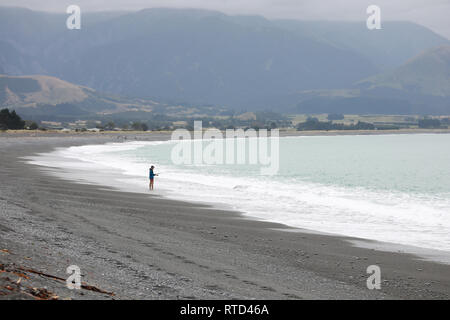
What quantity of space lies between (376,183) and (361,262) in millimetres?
32883

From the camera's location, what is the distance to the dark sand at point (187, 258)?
11117 mm

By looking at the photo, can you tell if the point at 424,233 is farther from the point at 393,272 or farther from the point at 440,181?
the point at 440,181

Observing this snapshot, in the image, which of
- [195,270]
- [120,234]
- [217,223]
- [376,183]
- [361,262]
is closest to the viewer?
[195,270]

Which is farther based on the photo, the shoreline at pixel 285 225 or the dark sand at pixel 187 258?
the shoreline at pixel 285 225

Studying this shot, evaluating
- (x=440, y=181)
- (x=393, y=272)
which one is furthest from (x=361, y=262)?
(x=440, y=181)

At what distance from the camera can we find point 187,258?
1401cm

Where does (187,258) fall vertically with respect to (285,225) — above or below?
above

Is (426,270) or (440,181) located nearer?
(426,270)

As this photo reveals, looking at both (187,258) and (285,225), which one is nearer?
(187,258)

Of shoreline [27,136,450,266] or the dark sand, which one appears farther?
shoreline [27,136,450,266]

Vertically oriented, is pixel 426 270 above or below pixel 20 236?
below

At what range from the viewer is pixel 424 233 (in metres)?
20.7

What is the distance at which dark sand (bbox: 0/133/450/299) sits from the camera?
11117 millimetres
